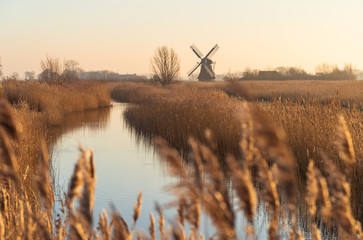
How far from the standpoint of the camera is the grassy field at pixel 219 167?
124 cm

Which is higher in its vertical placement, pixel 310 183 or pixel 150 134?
pixel 310 183

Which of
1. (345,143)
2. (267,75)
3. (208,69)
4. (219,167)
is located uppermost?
(208,69)

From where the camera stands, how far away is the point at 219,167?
17.8 ft

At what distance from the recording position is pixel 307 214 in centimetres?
550

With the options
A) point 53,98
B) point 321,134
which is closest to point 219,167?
point 321,134

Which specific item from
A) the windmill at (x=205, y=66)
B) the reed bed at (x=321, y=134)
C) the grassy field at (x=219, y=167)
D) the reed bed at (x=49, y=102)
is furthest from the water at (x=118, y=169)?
the windmill at (x=205, y=66)

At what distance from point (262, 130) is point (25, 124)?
8218mm

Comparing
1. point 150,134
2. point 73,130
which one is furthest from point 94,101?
point 150,134

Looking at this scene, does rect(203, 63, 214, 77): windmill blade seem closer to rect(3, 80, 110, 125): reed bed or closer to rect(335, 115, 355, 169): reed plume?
rect(3, 80, 110, 125): reed bed

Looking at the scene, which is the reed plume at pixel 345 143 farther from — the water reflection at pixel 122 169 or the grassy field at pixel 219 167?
the water reflection at pixel 122 169

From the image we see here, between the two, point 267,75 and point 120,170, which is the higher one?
point 267,75

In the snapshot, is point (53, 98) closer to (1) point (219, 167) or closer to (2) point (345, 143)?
(1) point (219, 167)

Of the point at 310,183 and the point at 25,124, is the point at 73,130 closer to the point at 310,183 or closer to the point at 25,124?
the point at 25,124

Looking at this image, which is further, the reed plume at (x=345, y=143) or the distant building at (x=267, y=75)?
the distant building at (x=267, y=75)
